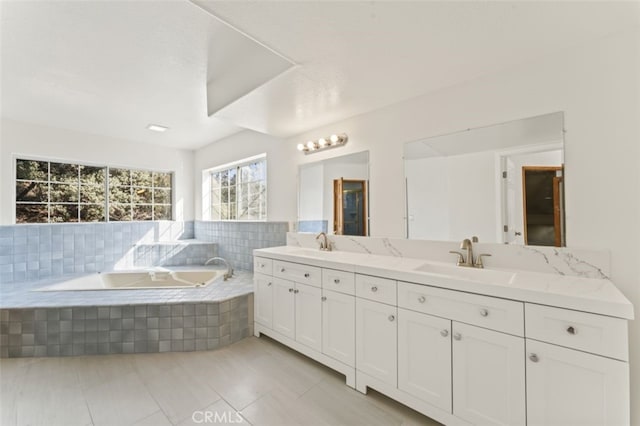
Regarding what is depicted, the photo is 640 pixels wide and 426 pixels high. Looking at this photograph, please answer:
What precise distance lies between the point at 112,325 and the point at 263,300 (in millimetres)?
1367

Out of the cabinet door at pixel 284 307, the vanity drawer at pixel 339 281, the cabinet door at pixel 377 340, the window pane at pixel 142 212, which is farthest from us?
the window pane at pixel 142 212

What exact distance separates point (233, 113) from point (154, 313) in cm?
200

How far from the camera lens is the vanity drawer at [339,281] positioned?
1.93m

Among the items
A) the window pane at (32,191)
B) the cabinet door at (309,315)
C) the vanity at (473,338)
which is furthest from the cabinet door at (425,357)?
the window pane at (32,191)

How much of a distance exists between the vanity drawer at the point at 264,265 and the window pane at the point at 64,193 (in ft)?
10.3

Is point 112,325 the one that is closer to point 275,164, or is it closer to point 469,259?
point 275,164

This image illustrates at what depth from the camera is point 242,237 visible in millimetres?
3879

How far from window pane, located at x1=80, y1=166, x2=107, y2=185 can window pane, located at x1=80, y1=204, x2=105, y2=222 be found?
36 cm

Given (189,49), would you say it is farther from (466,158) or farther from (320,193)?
(466,158)

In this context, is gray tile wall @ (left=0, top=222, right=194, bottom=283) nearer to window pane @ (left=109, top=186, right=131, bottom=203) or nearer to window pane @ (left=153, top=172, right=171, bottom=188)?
window pane @ (left=109, top=186, right=131, bottom=203)

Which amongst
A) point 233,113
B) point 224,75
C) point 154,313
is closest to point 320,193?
point 233,113

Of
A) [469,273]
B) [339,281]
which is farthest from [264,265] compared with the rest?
[469,273]

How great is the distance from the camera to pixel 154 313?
7.98ft

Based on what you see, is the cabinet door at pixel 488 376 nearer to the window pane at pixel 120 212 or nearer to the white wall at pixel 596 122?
the white wall at pixel 596 122
